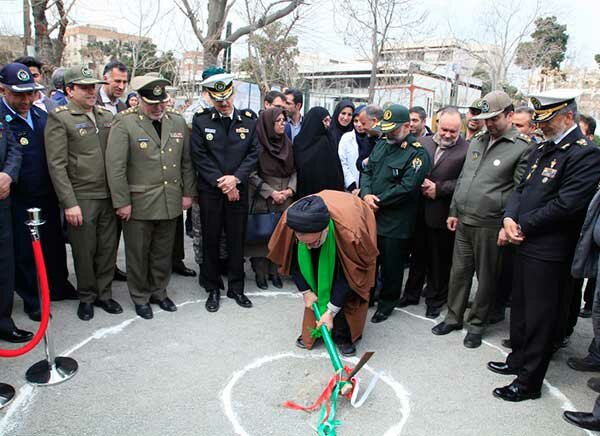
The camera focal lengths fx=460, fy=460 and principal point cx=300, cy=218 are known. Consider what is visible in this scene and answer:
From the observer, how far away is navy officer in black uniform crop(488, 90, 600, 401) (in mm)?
2881

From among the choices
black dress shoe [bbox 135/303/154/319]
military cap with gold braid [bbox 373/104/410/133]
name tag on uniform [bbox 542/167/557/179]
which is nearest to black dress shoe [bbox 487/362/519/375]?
name tag on uniform [bbox 542/167/557/179]

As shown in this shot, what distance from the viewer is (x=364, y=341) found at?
12.9ft

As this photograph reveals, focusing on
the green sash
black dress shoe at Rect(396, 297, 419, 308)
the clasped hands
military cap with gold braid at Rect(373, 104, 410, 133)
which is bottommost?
black dress shoe at Rect(396, 297, 419, 308)

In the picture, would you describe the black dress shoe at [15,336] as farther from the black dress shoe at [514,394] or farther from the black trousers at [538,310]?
the black trousers at [538,310]

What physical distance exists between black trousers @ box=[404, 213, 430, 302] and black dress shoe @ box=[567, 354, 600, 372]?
147 centimetres

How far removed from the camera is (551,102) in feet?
9.57

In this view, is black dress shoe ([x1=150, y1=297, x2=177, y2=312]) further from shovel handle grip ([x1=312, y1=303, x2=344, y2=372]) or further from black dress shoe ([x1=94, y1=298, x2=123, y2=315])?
shovel handle grip ([x1=312, y1=303, x2=344, y2=372])

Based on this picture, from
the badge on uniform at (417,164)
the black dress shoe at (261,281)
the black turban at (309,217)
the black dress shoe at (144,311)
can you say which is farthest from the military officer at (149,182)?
the badge on uniform at (417,164)

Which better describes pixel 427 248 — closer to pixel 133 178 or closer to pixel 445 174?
pixel 445 174

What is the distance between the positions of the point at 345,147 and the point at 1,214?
3.41 m

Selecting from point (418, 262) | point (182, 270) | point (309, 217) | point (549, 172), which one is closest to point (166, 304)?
point (182, 270)

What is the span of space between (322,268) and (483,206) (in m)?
1.42

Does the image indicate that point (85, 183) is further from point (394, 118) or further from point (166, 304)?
point (394, 118)

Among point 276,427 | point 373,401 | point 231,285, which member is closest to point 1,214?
point 231,285
